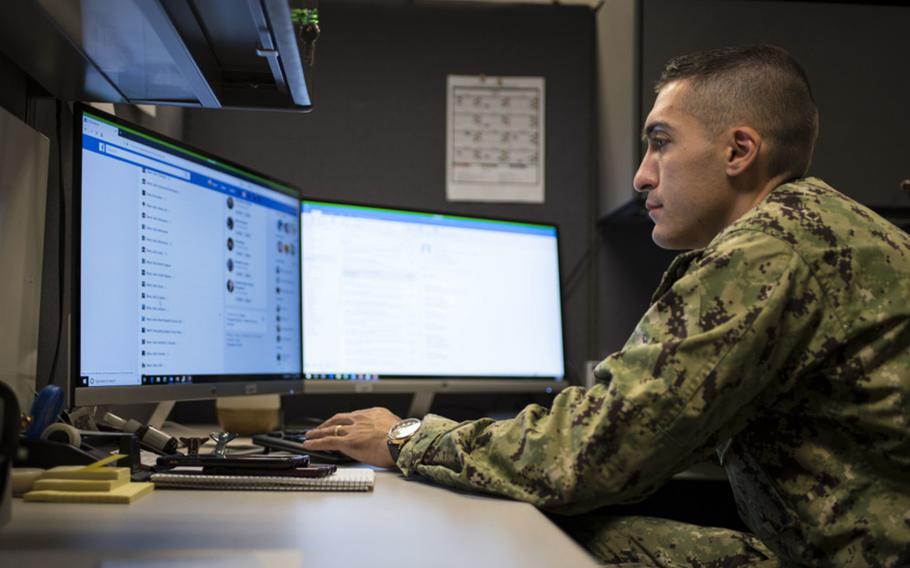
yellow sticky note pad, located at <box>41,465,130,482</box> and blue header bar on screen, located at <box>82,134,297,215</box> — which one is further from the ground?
blue header bar on screen, located at <box>82,134,297,215</box>

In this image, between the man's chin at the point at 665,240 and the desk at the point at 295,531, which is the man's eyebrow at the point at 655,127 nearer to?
the man's chin at the point at 665,240

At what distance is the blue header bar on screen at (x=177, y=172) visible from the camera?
3.25 ft

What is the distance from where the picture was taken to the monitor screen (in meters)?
1.58

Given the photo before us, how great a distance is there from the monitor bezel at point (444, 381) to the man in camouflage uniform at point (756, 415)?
65 cm

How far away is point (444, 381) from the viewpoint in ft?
5.41

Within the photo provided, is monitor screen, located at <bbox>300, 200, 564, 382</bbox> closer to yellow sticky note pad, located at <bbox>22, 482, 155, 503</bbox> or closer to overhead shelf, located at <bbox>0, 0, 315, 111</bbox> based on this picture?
overhead shelf, located at <bbox>0, 0, 315, 111</bbox>

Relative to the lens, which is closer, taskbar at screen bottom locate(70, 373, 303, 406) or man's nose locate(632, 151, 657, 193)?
taskbar at screen bottom locate(70, 373, 303, 406)

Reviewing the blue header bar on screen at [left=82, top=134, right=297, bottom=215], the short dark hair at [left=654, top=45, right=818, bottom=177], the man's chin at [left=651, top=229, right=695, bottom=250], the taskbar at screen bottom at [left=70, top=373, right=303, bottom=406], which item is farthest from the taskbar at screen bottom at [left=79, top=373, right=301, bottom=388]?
the short dark hair at [left=654, top=45, right=818, bottom=177]

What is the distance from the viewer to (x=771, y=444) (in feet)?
2.86

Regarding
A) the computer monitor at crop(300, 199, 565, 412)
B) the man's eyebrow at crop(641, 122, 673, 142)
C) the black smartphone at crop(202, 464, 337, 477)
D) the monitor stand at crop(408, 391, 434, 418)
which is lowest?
the monitor stand at crop(408, 391, 434, 418)

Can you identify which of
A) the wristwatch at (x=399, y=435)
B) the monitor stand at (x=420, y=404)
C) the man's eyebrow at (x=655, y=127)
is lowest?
the monitor stand at (x=420, y=404)

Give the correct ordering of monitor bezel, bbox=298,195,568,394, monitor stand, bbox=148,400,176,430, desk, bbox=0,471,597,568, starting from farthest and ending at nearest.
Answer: monitor bezel, bbox=298,195,568,394
monitor stand, bbox=148,400,176,430
desk, bbox=0,471,597,568

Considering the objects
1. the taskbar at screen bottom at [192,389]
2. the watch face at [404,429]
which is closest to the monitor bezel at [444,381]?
the taskbar at screen bottom at [192,389]

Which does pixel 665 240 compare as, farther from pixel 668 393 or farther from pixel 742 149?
pixel 668 393
